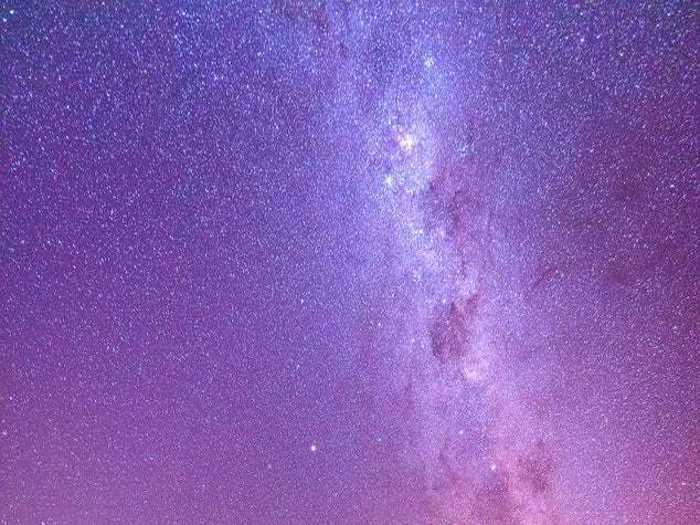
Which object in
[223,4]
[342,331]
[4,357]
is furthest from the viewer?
[342,331]

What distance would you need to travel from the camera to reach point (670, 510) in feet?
7.16

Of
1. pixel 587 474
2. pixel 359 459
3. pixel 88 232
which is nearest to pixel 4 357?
pixel 88 232

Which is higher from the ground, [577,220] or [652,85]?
[652,85]

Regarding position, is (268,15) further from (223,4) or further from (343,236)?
(343,236)

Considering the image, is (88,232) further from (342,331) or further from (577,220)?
(577,220)

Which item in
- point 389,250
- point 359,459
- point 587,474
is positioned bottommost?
point 587,474

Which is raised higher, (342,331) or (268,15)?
(268,15)

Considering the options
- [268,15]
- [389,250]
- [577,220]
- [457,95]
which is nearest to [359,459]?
[389,250]

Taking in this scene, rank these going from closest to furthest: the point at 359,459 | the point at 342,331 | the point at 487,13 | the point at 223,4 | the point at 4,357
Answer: the point at 223,4, the point at 487,13, the point at 4,357, the point at 342,331, the point at 359,459

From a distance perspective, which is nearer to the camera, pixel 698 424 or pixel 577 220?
pixel 577 220

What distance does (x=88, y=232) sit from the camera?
1657 millimetres

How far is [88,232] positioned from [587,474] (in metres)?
2.37

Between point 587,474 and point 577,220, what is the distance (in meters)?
1.20

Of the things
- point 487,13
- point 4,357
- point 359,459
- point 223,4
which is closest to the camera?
point 223,4
